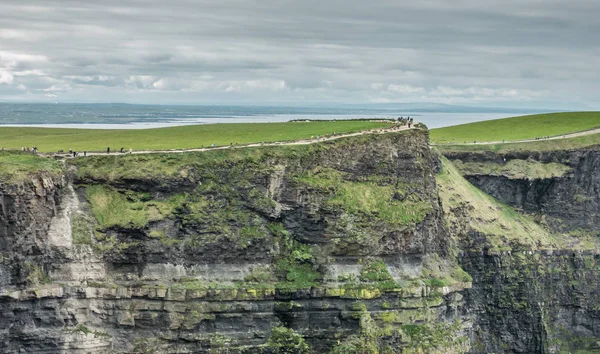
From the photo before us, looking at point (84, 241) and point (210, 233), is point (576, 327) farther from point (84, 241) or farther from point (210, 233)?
point (84, 241)

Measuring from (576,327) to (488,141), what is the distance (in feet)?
113

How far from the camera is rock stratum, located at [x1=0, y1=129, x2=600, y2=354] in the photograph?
111312 millimetres

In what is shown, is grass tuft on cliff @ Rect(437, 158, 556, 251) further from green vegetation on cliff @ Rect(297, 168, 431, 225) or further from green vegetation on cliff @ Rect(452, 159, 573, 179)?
green vegetation on cliff @ Rect(297, 168, 431, 225)

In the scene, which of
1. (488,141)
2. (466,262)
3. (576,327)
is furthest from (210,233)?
(488,141)

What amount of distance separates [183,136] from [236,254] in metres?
36.4

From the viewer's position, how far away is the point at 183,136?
504 feet

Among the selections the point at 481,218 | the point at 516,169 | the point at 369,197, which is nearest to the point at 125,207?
the point at 369,197

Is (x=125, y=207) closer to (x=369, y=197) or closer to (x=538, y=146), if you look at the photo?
(x=369, y=197)

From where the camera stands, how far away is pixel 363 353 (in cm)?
12088

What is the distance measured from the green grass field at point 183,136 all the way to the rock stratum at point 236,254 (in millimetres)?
13736

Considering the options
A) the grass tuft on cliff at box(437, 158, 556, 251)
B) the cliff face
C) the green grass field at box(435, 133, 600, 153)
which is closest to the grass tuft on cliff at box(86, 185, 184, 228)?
the grass tuft on cliff at box(437, 158, 556, 251)

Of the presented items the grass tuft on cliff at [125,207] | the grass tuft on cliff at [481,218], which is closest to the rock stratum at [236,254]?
the grass tuft on cliff at [125,207]

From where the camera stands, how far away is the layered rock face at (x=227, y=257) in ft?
365

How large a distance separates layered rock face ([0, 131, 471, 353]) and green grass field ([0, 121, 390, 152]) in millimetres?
14371
